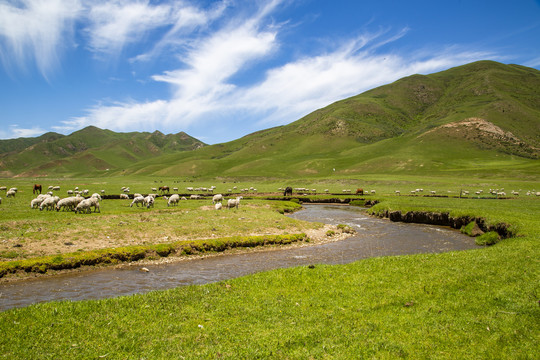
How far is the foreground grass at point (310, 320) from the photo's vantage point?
9.02 m

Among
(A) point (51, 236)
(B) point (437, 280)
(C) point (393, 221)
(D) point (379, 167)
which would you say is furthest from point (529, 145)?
(A) point (51, 236)

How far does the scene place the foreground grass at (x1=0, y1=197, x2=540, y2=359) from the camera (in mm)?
9023

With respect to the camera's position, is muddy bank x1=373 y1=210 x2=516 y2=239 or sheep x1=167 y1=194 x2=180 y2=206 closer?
muddy bank x1=373 y1=210 x2=516 y2=239

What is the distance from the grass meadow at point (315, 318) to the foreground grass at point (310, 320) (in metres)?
0.04

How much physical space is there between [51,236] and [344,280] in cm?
2394

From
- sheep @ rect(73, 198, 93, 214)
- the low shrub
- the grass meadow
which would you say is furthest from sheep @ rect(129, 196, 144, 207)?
the low shrub

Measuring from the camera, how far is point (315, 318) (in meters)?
11.2

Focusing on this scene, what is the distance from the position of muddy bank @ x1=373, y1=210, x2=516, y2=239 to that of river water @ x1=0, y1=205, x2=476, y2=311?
6.71 ft

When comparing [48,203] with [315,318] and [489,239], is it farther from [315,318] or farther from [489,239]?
[489,239]

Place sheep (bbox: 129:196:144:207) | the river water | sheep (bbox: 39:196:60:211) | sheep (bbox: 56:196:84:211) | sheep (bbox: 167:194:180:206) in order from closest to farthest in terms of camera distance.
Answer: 1. the river water
2. sheep (bbox: 39:196:60:211)
3. sheep (bbox: 56:196:84:211)
4. sheep (bbox: 129:196:144:207)
5. sheep (bbox: 167:194:180:206)

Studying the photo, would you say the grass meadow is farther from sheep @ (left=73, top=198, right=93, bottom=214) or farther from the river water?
sheep @ (left=73, top=198, right=93, bottom=214)

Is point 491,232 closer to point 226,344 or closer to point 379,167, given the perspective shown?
point 226,344

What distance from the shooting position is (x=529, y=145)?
17512 centimetres

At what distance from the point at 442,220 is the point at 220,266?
3207 centimetres
